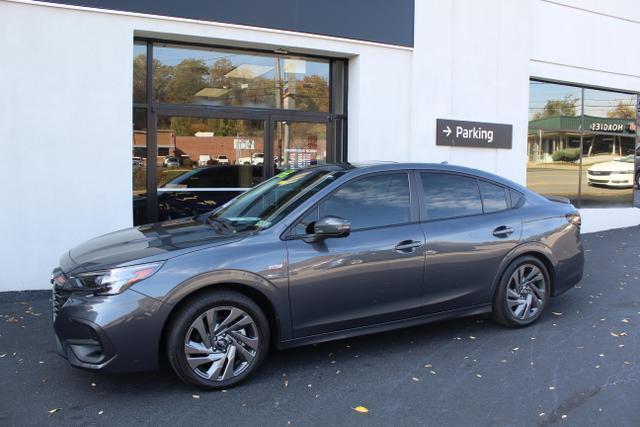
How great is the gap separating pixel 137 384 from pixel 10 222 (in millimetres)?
3669

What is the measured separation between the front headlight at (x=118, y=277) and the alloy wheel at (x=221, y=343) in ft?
1.56

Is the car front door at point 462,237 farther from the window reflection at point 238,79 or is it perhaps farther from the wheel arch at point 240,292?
the window reflection at point 238,79

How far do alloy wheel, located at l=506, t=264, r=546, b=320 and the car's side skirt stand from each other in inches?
11.8

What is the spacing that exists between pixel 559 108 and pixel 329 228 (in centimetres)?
940

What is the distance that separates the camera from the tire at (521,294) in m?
5.38

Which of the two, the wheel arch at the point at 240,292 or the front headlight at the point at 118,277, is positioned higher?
the front headlight at the point at 118,277

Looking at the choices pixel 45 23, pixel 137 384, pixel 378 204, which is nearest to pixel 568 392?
pixel 378 204

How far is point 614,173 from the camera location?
1319cm

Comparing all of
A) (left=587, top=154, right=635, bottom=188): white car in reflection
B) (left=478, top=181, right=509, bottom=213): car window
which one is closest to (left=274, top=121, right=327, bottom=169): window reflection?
(left=478, top=181, right=509, bottom=213): car window

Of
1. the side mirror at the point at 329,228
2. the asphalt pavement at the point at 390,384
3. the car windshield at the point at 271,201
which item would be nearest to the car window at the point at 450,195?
the car windshield at the point at 271,201

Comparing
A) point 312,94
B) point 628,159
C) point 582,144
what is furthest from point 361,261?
point 628,159

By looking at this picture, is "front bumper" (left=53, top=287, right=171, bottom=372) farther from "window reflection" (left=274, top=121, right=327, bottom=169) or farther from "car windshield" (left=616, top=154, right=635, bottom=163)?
"car windshield" (left=616, top=154, right=635, bottom=163)

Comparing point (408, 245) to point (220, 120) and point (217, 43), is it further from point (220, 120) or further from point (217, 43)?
point (217, 43)

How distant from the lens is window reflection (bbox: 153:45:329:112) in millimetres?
8281
